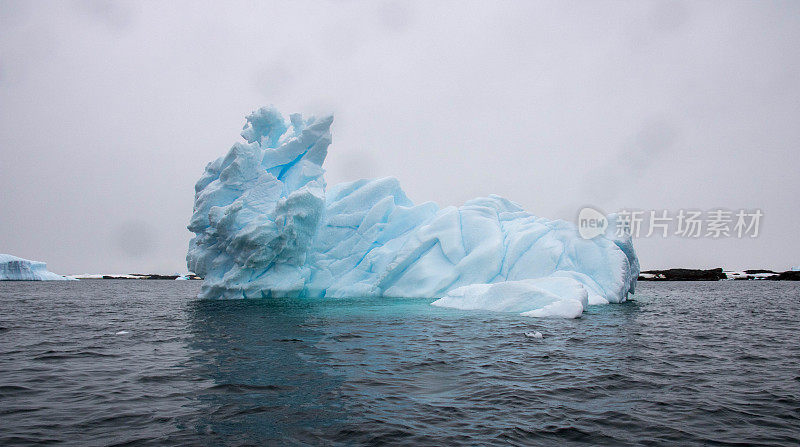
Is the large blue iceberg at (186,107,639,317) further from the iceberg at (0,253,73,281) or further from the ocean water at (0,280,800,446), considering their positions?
the iceberg at (0,253,73,281)

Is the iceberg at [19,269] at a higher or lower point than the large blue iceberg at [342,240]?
lower

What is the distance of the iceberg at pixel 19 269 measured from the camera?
60.3 meters

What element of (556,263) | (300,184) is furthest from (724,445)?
(300,184)

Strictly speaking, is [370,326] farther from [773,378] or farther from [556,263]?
[556,263]

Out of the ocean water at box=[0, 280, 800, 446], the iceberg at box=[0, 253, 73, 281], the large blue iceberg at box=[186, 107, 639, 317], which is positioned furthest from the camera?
the iceberg at box=[0, 253, 73, 281]

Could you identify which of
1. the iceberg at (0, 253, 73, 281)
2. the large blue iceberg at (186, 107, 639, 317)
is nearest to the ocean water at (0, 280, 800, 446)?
the large blue iceberg at (186, 107, 639, 317)

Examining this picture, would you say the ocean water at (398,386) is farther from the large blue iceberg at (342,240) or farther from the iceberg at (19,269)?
the iceberg at (19,269)

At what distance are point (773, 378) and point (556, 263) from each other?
14576 mm

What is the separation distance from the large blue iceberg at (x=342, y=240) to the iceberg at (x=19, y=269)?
5151 centimetres

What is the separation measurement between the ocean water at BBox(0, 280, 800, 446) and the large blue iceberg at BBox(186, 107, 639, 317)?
375 inches

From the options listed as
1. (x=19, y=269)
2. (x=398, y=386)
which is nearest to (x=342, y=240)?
(x=398, y=386)

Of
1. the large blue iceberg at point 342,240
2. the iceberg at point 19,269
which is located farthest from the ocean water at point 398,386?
the iceberg at point 19,269

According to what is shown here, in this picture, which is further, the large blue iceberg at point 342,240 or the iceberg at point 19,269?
the iceberg at point 19,269

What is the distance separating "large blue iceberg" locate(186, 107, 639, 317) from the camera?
2212 centimetres
